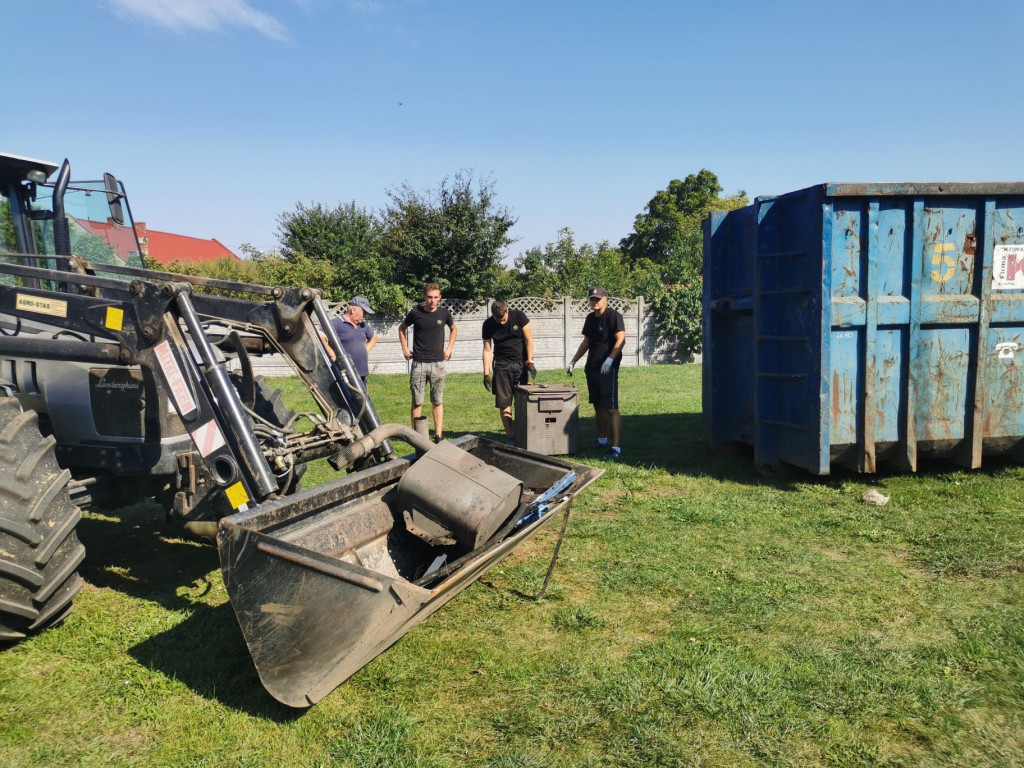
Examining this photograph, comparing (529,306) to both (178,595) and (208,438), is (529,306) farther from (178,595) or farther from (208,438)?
(208,438)

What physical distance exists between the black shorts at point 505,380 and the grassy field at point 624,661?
9.54 ft

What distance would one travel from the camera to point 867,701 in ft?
9.95

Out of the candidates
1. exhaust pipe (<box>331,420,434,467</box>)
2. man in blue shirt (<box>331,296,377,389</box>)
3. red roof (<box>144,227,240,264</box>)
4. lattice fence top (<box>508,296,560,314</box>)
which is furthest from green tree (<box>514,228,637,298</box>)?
red roof (<box>144,227,240,264</box>)

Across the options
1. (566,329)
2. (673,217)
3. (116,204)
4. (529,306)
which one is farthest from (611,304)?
(673,217)

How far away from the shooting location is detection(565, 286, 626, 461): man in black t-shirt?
25.4ft

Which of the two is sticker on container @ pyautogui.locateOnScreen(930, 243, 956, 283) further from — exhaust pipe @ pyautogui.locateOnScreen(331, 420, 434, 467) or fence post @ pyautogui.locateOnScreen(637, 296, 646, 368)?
fence post @ pyautogui.locateOnScreen(637, 296, 646, 368)

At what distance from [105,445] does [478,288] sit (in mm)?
17231

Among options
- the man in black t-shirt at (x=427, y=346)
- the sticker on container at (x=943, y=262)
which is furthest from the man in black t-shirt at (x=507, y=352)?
the sticker on container at (x=943, y=262)

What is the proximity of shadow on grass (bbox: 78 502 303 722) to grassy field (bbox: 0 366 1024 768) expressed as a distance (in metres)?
0.02

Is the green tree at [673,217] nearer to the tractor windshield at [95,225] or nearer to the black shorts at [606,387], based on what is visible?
the black shorts at [606,387]

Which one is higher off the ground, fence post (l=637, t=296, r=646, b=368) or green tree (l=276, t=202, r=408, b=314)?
green tree (l=276, t=202, r=408, b=314)

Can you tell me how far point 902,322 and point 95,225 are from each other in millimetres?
6566

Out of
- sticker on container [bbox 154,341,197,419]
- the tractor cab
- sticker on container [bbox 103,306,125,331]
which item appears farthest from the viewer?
the tractor cab

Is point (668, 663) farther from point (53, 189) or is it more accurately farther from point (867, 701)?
point (53, 189)
